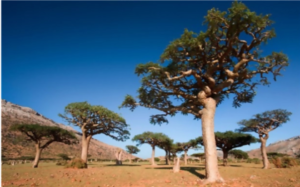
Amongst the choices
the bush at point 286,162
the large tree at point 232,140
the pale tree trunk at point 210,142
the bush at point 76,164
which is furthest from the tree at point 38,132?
the bush at point 286,162

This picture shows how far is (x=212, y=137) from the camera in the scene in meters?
10.6

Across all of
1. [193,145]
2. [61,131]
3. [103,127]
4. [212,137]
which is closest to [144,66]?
[212,137]

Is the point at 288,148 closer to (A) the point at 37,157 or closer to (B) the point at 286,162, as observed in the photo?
(B) the point at 286,162

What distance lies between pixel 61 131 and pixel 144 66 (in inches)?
911

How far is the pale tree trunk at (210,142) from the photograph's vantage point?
31.9 feet

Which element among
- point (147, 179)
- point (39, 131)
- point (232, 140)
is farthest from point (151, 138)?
point (147, 179)

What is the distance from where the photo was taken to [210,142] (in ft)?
34.5

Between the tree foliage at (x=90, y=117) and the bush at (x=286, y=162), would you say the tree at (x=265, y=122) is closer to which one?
the bush at (x=286, y=162)

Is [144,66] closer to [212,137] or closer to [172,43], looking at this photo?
[172,43]

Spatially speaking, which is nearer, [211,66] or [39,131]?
[211,66]

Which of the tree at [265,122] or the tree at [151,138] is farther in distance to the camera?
the tree at [151,138]

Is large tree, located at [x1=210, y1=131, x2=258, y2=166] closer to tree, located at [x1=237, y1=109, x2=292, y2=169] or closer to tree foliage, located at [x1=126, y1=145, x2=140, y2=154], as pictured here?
tree, located at [x1=237, y1=109, x2=292, y2=169]

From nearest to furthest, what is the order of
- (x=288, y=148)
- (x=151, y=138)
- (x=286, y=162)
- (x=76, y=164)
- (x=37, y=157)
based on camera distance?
(x=286, y=162)
(x=76, y=164)
(x=37, y=157)
(x=151, y=138)
(x=288, y=148)

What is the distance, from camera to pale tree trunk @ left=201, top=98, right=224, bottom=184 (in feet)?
31.9
